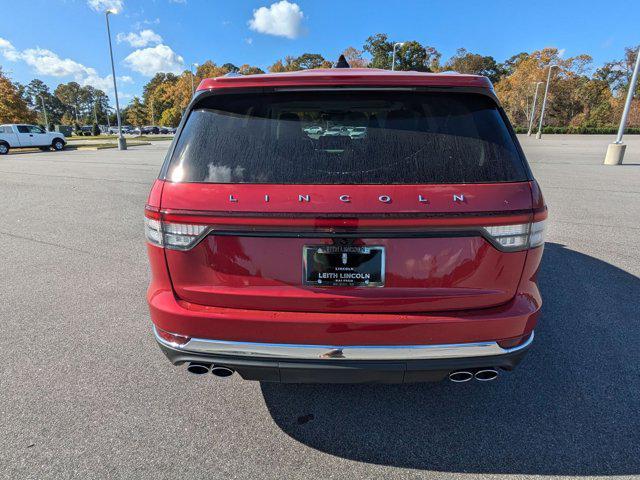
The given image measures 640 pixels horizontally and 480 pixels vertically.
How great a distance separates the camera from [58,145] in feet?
98.2

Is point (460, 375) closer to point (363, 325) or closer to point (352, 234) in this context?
point (363, 325)

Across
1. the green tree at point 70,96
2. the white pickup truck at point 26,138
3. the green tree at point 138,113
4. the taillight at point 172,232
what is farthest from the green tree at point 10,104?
the green tree at point 70,96

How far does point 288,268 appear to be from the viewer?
72.5 inches

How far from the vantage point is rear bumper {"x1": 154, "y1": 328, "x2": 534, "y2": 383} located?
1.85 meters

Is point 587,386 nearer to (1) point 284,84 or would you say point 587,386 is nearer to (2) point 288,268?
(2) point 288,268

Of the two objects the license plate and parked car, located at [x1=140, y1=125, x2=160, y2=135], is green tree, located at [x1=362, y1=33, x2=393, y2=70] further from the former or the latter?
the license plate

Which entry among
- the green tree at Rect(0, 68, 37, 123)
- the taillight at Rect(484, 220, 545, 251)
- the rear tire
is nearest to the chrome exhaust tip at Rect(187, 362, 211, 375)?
the taillight at Rect(484, 220, 545, 251)

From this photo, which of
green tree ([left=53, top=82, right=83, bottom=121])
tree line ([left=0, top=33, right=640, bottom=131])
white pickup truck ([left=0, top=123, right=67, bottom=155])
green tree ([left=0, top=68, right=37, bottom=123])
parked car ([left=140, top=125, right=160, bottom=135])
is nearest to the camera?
white pickup truck ([left=0, top=123, right=67, bottom=155])

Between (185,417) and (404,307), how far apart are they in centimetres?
147

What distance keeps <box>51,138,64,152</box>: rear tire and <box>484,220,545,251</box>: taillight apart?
35129mm

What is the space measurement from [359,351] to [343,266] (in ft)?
1.33

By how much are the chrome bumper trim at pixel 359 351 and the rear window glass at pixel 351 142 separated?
769mm

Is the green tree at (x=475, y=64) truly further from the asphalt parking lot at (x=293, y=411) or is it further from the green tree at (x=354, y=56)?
the asphalt parking lot at (x=293, y=411)

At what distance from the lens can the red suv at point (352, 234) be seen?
178cm
